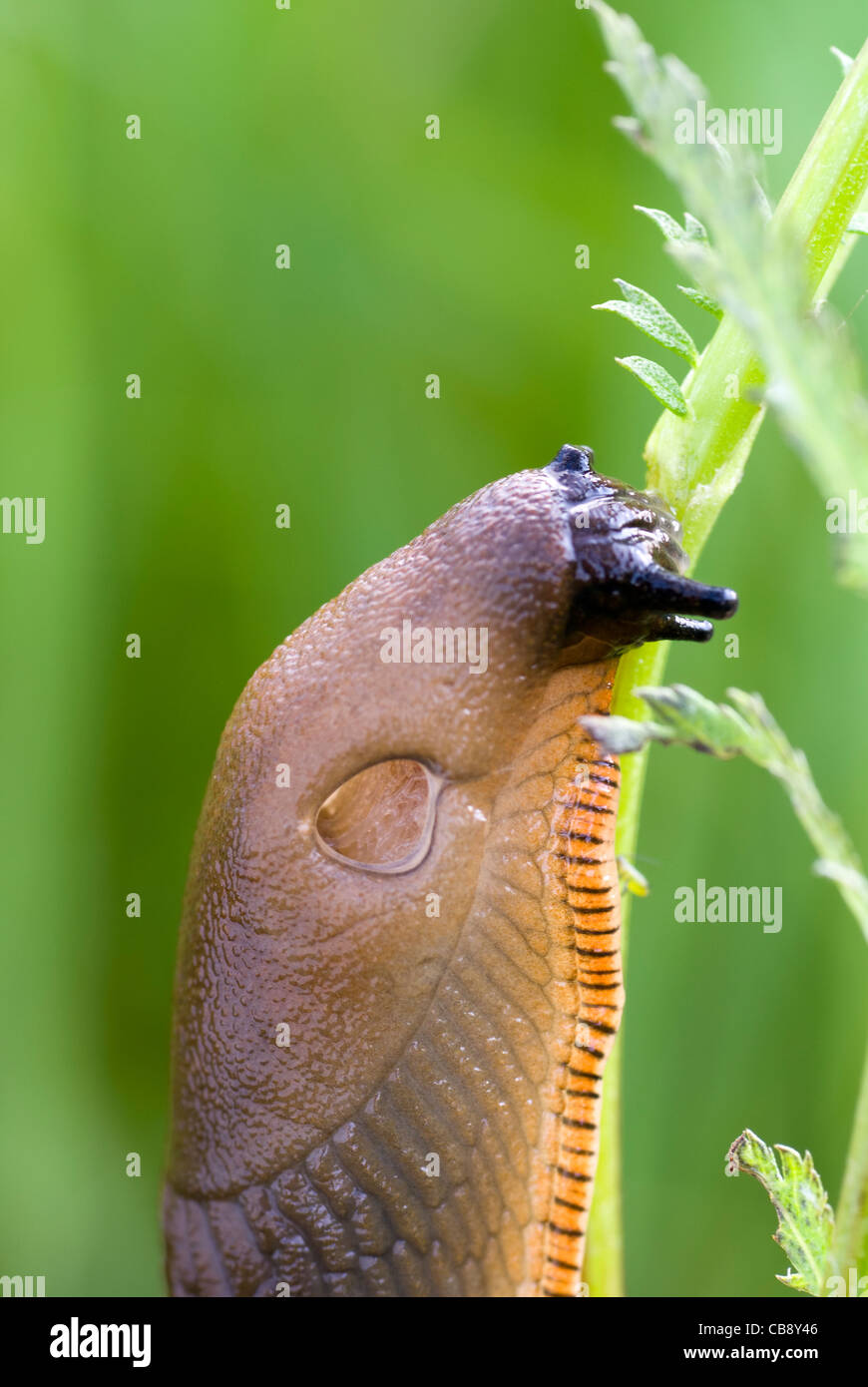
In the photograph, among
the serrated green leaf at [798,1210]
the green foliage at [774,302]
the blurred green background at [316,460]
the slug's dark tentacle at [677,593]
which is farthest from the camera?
the blurred green background at [316,460]

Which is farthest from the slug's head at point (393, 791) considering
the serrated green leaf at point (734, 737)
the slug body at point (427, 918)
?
the serrated green leaf at point (734, 737)

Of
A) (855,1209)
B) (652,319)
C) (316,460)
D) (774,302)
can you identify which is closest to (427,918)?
(855,1209)

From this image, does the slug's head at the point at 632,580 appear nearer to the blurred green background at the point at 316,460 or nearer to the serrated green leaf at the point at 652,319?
the serrated green leaf at the point at 652,319

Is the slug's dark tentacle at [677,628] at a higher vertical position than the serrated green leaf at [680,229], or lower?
lower

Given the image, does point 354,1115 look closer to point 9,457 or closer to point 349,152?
point 9,457

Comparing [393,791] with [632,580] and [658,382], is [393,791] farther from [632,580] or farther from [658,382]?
[658,382]

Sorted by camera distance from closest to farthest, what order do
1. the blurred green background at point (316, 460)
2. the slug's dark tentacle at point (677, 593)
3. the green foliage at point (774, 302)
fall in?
1. the green foliage at point (774, 302)
2. the slug's dark tentacle at point (677, 593)
3. the blurred green background at point (316, 460)

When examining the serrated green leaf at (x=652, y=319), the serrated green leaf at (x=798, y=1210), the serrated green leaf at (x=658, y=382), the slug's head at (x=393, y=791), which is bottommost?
the serrated green leaf at (x=798, y=1210)

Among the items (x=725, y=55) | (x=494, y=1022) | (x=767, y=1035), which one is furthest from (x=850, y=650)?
(x=494, y=1022)
